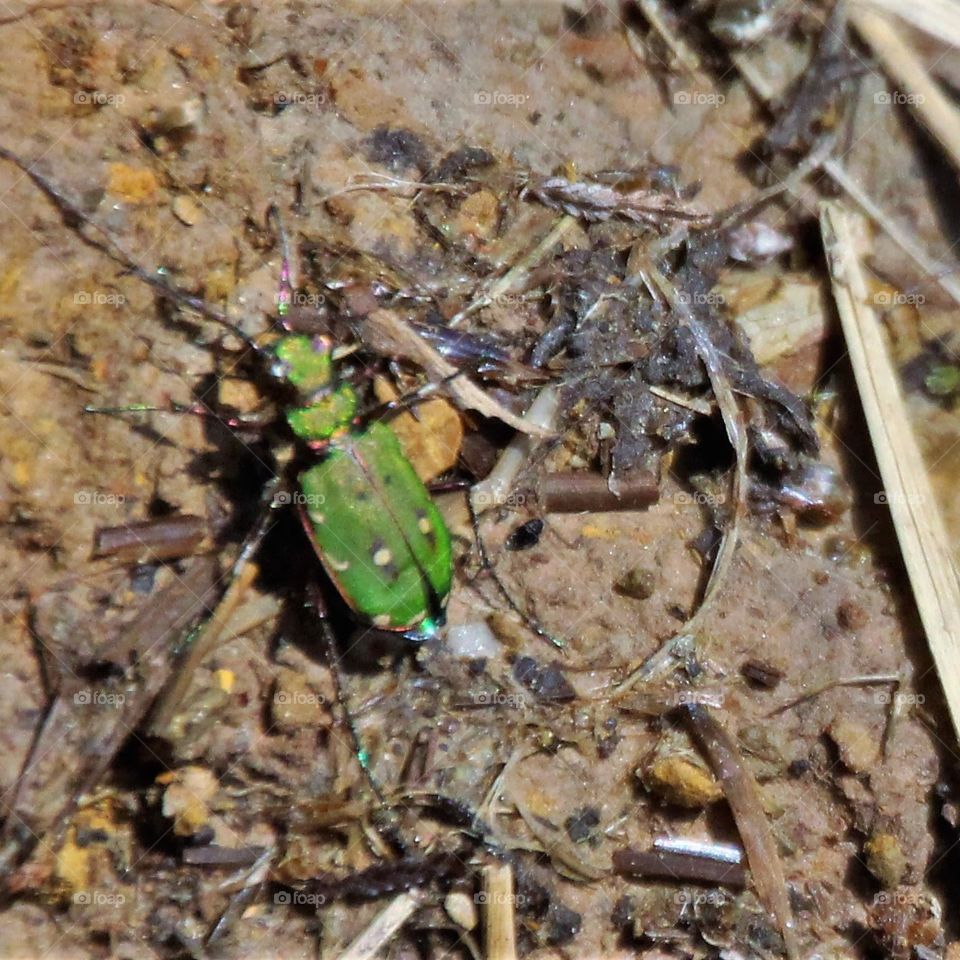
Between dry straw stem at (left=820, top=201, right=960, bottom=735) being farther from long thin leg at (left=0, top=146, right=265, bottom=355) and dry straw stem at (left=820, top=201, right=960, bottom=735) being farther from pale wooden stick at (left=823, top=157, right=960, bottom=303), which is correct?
long thin leg at (left=0, top=146, right=265, bottom=355)

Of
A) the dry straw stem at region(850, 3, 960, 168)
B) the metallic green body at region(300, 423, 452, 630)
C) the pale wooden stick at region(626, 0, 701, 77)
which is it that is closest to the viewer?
the metallic green body at region(300, 423, 452, 630)

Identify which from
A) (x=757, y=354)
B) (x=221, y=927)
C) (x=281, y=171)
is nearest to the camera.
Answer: (x=221, y=927)

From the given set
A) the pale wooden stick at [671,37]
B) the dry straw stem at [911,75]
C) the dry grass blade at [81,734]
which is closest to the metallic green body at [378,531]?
the dry grass blade at [81,734]

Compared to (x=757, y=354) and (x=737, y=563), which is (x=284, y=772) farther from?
(x=757, y=354)

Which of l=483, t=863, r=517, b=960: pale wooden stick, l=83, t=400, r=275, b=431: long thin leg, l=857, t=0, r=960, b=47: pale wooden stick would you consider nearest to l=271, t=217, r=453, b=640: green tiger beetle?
l=83, t=400, r=275, b=431: long thin leg

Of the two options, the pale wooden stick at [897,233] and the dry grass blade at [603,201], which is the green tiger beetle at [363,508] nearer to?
the dry grass blade at [603,201]

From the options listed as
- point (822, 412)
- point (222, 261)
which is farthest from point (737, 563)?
point (222, 261)
